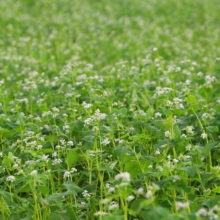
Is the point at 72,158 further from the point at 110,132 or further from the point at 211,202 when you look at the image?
the point at 211,202

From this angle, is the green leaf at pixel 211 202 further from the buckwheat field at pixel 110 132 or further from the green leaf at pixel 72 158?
the green leaf at pixel 72 158

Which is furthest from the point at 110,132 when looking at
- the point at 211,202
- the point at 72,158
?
the point at 211,202

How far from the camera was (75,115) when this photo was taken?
4301 mm

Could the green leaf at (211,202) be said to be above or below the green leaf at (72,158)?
below

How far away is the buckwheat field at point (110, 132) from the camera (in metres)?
3.22

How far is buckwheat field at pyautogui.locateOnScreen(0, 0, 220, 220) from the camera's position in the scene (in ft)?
10.6

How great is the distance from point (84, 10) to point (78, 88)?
680 centimetres

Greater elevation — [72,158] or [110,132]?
[110,132]

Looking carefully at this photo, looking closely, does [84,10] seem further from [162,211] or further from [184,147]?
[162,211]

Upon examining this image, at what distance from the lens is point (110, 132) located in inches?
145

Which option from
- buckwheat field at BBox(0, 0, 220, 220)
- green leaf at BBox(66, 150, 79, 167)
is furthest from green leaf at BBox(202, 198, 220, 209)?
green leaf at BBox(66, 150, 79, 167)

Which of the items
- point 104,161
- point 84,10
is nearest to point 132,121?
point 104,161

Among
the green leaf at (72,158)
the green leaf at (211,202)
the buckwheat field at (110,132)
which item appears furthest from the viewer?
the green leaf at (72,158)

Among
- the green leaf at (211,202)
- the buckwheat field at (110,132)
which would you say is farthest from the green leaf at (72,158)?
the green leaf at (211,202)
